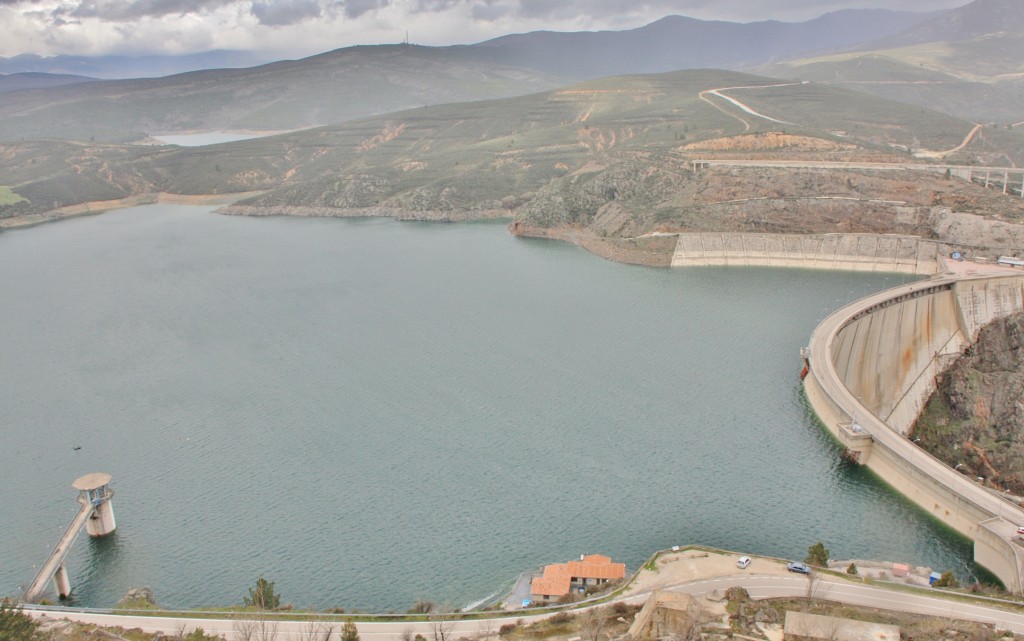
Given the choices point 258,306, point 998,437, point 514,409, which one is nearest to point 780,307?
point 998,437

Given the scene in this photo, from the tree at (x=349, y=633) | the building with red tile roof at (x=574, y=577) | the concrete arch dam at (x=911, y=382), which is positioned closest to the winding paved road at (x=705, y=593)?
the tree at (x=349, y=633)

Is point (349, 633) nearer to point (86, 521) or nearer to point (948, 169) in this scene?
point (86, 521)

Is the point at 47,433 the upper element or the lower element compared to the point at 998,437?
upper

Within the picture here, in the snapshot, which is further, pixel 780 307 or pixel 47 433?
pixel 780 307

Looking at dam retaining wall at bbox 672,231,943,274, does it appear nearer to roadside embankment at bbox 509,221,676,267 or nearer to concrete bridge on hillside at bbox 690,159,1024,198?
roadside embankment at bbox 509,221,676,267

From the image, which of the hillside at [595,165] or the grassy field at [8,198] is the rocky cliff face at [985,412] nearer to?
the hillside at [595,165]

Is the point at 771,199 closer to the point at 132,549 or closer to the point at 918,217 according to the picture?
the point at 918,217

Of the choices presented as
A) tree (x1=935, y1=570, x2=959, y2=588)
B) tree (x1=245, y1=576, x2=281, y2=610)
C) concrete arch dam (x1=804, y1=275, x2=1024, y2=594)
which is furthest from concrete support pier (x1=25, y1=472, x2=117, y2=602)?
concrete arch dam (x1=804, y1=275, x2=1024, y2=594)

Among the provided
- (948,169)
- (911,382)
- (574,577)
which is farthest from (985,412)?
(948,169)
